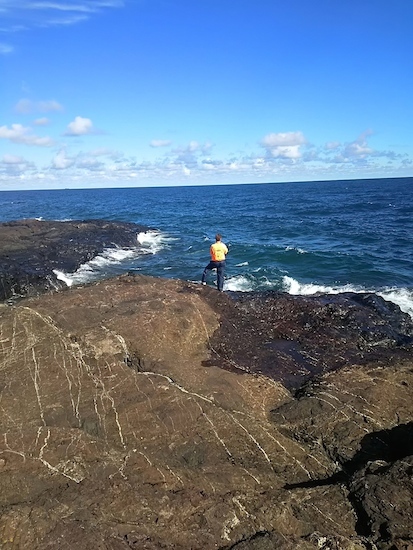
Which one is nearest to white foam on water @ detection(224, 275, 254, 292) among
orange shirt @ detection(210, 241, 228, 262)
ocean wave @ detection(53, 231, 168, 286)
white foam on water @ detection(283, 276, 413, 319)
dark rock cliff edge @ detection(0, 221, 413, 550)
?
white foam on water @ detection(283, 276, 413, 319)

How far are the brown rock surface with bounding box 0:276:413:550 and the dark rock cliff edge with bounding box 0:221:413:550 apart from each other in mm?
25

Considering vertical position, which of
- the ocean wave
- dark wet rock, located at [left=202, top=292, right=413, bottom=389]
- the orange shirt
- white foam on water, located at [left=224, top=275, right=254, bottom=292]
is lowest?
white foam on water, located at [left=224, top=275, right=254, bottom=292]

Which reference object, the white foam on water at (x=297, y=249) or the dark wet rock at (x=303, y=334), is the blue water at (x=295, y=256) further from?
the dark wet rock at (x=303, y=334)

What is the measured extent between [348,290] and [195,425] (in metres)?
16.2

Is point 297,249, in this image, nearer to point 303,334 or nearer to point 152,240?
point 152,240

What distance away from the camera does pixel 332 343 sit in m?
11.4

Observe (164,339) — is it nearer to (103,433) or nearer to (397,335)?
(103,433)

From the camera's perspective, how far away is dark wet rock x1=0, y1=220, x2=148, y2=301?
22125 millimetres

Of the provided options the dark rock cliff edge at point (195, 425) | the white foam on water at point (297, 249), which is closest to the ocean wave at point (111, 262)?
the white foam on water at point (297, 249)

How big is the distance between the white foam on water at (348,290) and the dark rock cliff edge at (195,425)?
6.93m

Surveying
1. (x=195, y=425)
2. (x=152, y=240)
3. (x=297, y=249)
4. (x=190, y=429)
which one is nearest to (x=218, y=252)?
(x=195, y=425)

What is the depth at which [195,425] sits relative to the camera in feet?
23.0

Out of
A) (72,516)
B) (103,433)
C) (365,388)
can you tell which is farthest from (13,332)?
(365,388)

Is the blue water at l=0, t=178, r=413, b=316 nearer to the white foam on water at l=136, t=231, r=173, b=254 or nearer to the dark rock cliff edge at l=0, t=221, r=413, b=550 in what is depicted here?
the white foam on water at l=136, t=231, r=173, b=254
